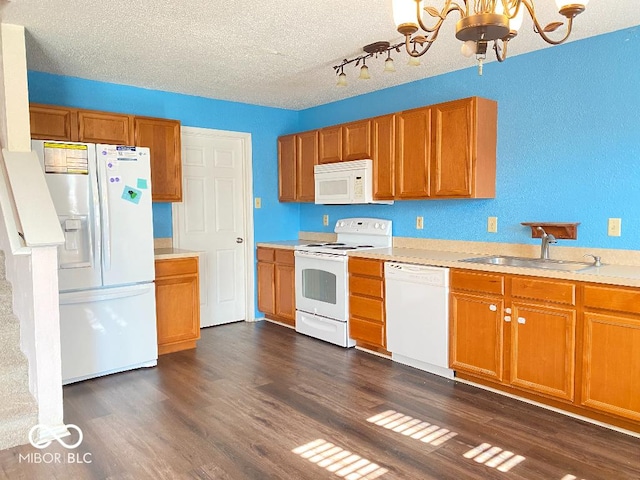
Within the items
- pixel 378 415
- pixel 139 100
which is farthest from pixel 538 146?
pixel 139 100

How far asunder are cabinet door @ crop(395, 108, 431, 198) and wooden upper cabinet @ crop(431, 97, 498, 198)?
0.07m

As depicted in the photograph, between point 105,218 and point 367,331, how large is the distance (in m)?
2.28

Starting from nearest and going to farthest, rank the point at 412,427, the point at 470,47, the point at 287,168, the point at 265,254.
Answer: the point at 470,47
the point at 412,427
the point at 265,254
the point at 287,168

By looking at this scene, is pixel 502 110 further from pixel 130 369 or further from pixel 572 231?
pixel 130 369

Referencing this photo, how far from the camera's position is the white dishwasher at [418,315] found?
11.4 feet

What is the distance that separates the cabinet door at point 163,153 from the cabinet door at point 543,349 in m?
3.04

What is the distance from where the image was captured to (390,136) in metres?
4.15

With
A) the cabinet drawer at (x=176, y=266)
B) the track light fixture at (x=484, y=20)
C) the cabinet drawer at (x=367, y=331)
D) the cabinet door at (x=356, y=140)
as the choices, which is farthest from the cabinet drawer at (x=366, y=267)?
the track light fixture at (x=484, y=20)

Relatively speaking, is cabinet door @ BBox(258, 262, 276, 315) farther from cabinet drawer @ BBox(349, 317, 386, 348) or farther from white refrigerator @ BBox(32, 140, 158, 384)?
white refrigerator @ BBox(32, 140, 158, 384)

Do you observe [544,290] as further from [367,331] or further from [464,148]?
[367,331]

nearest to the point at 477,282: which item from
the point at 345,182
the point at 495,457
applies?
the point at 495,457

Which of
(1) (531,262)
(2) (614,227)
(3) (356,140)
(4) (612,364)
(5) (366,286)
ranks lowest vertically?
(4) (612,364)

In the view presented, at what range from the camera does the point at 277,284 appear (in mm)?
5105

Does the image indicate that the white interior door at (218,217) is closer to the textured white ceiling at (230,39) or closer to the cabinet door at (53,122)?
the textured white ceiling at (230,39)
